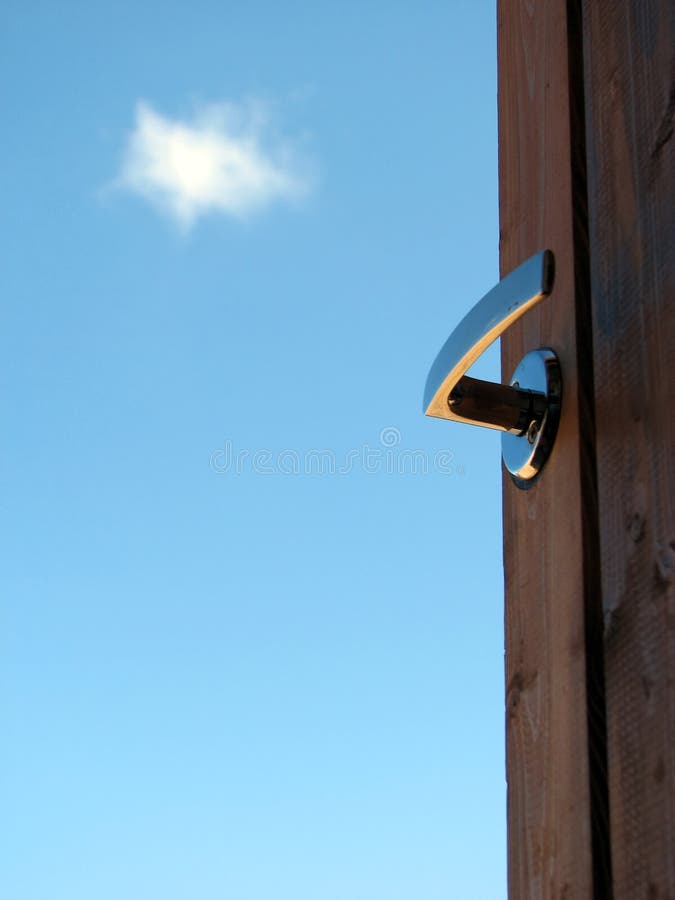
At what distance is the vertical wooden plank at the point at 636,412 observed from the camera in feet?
0.90

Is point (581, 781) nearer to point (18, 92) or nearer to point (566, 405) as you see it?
point (566, 405)

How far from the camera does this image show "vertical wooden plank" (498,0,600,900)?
31cm

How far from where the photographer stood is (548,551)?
340mm

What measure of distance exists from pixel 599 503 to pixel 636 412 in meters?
0.03

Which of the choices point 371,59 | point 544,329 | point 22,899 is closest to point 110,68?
point 371,59

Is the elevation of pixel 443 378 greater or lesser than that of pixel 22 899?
lesser

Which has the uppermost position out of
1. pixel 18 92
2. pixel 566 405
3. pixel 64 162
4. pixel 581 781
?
pixel 18 92

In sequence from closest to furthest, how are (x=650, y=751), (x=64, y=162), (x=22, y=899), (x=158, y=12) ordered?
(x=650, y=751)
(x=22, y=899)
(x=158, y=12)
(x=64, y=162)

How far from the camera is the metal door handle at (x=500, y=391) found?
0.34 m

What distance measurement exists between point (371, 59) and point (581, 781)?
6.08 metres

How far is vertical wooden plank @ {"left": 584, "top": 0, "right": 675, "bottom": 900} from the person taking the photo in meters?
0.27

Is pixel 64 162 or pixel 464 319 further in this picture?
pixel 64 162

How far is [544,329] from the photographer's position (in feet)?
1.19

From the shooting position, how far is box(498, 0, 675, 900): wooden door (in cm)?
28
